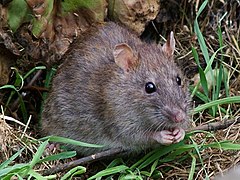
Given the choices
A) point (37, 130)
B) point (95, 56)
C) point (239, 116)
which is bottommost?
point (37, 130)

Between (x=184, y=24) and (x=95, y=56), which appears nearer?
(x=95, y=56)

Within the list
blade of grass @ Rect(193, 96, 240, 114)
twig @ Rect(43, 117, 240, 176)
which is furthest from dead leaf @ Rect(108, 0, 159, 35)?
twig @ Rect(43, 117, 240, 176)

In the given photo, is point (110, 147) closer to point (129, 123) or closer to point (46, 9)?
point (129, 123)

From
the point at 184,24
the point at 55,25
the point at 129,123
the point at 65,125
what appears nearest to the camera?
the point at 129,123

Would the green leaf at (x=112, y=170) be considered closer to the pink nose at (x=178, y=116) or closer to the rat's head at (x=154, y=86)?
the rat's head at (x=154, y=86)

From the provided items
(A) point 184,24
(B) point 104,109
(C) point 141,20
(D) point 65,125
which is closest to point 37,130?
(D) point 65,125

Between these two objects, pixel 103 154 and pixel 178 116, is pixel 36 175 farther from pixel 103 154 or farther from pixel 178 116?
pixel 178 116

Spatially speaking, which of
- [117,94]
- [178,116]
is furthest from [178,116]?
[117,94]

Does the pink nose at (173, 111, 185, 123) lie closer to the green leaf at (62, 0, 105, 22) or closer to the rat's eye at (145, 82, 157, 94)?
the rat's eye at (145, 82, 157, 94)
